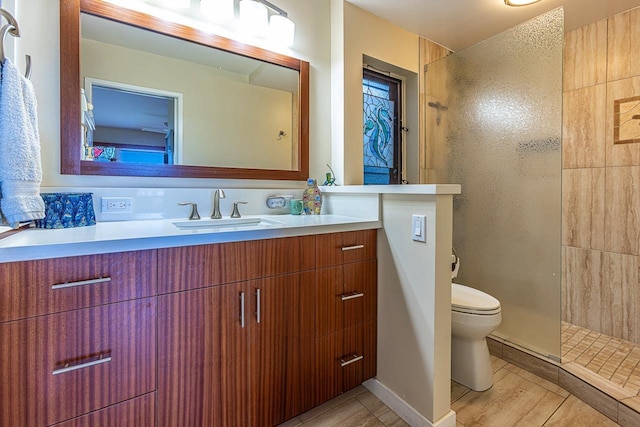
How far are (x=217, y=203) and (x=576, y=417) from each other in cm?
A: 205

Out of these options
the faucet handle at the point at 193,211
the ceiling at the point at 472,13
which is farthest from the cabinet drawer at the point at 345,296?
the ceiling at the point at 472,13

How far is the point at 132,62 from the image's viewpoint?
151 cm

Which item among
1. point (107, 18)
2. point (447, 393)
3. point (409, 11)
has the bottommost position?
point (447, 393)

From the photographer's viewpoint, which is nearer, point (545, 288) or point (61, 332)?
point (61, 332)

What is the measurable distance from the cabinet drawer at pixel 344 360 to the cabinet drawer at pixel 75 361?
70 cm

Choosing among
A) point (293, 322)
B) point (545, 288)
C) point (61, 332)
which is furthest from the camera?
point (545, 288)

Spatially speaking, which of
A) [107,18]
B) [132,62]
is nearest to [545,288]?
[132,62]

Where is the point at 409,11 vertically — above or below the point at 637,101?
above

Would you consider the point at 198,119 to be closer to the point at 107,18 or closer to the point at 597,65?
the point at 107,18

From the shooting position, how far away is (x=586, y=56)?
226cm

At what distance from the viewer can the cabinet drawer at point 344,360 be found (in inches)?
54.8

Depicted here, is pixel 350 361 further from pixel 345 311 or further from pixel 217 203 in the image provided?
pixel 217 203

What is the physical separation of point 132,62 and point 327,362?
172 cm

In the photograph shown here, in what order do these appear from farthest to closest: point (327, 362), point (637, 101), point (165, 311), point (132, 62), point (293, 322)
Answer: point (637, 101)
point (132, 62)
point (327, 362)
point (293, 322)
point (165, 311)
